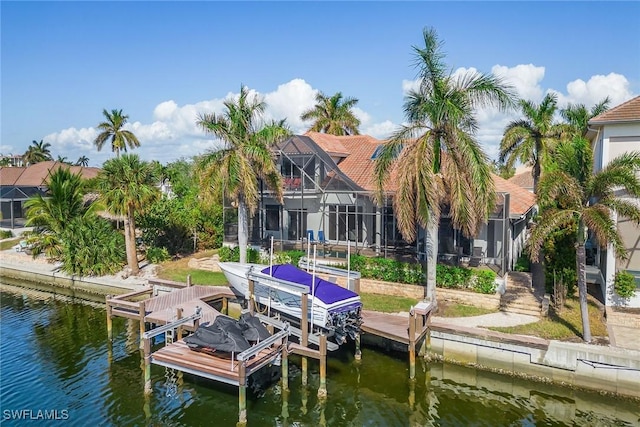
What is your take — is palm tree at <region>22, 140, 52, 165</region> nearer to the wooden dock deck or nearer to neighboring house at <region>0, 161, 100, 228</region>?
neighboring house at <region>0, 161, 100, 228</region>

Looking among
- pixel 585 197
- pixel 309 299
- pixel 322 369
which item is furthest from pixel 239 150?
pixel 585 197

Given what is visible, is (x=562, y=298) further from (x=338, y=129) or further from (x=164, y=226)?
(x=338, y=129)

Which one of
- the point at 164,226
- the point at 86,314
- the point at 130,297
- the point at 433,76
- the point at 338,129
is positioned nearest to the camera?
the point at 433,76

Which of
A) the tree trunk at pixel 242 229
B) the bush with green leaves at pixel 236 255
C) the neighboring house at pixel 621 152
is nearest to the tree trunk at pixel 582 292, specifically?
the neighboring house at pixel 621 152

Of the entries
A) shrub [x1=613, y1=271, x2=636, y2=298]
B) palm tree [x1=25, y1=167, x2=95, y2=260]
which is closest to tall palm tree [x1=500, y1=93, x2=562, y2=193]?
shrub [x1=613, y1=271, x2=636, y2=298]

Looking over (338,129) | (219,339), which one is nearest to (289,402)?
(219,339)

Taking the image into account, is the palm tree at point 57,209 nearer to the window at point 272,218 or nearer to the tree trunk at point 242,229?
the window at point 272,218
